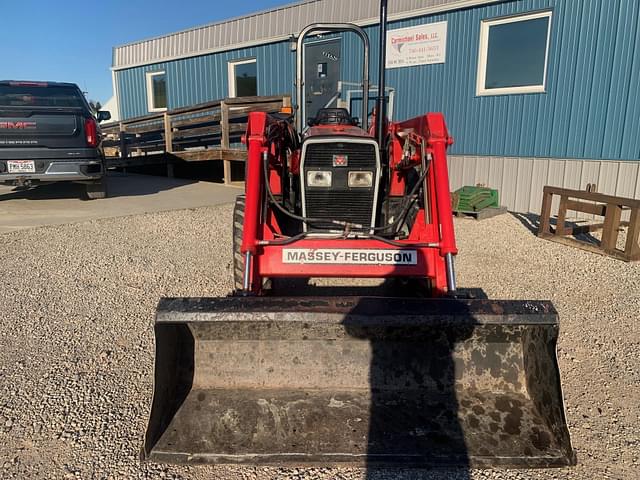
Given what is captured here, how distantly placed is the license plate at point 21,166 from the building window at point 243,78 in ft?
22.0

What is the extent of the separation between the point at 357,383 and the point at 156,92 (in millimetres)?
15718

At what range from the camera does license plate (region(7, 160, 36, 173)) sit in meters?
7.70

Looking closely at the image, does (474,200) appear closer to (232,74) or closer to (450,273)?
(450,273)

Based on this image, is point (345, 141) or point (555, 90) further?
point (555, 90)

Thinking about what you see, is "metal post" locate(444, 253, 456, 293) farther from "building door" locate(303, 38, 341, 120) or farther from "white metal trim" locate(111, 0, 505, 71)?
"building door" locate(303, 38, 341, 120)

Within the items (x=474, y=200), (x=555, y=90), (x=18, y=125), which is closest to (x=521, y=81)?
(x=555, y=90)

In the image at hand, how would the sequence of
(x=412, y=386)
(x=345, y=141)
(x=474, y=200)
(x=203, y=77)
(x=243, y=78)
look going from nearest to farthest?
1. (x=412, y=386)
2. (x=345, y=141)
3. (x=474, y=200)
4. (x=243, y=78)
5. (x=203, y=77)

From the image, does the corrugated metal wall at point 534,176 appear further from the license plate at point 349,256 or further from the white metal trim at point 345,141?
the license plate at point 349,256

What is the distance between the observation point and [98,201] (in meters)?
8.95

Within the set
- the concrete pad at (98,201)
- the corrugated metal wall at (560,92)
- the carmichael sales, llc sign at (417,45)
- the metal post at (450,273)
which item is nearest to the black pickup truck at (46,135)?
the concrete pad at (98,201)

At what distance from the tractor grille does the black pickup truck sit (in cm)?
565

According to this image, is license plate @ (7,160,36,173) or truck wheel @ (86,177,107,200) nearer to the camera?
license plate @ (7,160,36,173)

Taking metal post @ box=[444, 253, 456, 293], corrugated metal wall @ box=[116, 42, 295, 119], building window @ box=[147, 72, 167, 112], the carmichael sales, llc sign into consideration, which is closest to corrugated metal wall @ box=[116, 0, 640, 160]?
the carmichael sales, llc sign

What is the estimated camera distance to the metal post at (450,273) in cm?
314
